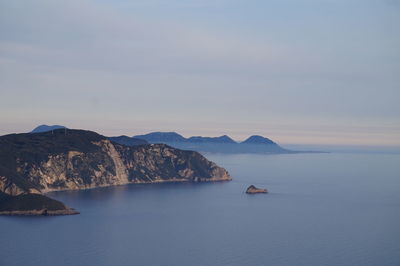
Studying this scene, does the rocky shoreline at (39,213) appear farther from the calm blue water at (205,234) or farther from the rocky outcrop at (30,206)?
the calm blue water at (205,234)

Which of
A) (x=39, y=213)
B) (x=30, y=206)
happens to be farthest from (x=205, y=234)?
(x=30, y=206)

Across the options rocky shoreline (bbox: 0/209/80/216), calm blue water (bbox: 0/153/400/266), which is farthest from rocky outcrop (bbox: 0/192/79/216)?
calm blue water (bbox: 0/153/400/266)

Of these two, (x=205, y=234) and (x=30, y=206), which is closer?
(x=205, y=234)

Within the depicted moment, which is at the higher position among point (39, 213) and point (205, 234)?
A: point (39, 213)

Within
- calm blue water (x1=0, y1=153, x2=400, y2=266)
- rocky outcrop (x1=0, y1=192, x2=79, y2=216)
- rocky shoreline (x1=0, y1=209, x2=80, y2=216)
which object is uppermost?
rocky outcrop (x1=0, y1=192, x2=79, y2=216)

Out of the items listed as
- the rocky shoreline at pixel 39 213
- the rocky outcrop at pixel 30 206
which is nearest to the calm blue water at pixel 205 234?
the rocky shoreline at pixel 39 213

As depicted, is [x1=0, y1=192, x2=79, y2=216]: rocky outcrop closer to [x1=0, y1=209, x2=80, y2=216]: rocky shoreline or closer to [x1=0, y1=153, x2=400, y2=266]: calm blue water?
[x1=0, y1=209, x2=80, y2=216]: rocky shoreline

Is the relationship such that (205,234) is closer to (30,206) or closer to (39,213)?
(39,213)

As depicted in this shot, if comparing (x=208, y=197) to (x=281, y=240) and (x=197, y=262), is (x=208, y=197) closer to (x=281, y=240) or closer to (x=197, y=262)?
(x=281, y=240)

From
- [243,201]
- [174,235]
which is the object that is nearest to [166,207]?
[243,201]

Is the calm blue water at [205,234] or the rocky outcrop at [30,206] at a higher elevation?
the rocky outcrop at [30,206]

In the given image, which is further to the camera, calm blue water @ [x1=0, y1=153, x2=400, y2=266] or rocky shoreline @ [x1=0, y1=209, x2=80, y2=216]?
rocky shoreline @ [x1=0, y1=209, x2=80, y2=216]

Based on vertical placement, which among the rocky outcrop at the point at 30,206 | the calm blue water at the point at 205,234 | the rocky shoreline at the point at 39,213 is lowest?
the calm blue water at the point at 205,234
